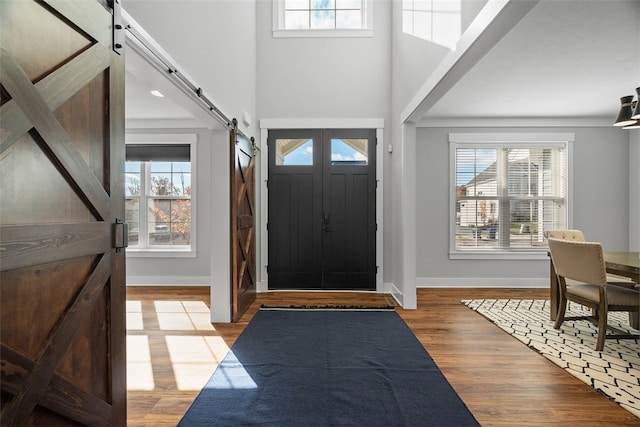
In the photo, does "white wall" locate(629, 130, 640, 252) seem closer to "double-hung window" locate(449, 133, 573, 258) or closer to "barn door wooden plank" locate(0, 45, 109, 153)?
"double-hung window" locate(449, 133, 573, 258)

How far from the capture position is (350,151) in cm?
536

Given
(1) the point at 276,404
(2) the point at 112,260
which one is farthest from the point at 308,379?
(2) the point at 112,260

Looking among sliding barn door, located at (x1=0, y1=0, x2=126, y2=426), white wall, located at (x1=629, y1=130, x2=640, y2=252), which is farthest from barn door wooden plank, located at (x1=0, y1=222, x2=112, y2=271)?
white wall, located at (x1=629, y1=130, x2=640, y2=252)

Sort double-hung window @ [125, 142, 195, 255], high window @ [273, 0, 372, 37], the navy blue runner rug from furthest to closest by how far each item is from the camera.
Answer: double-hung window @ [125, 142, 195, 255] → high window @ [273, 0, 372, 37] → the navy blue runner rug

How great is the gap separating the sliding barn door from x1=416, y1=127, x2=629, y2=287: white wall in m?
4.75

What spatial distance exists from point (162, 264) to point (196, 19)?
157 inches

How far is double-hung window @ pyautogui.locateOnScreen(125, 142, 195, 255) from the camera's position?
5.66m

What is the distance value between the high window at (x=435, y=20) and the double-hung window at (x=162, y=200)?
3.71 m

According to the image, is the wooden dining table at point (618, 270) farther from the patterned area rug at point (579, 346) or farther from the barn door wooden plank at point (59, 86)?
the barn door wooden plank at point (59, 86)

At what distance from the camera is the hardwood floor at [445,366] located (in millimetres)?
2064

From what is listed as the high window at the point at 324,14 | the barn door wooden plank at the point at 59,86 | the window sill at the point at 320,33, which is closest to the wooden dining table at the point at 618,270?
the barn door wooden plank at the point at 59,86

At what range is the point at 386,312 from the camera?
4.14 metres

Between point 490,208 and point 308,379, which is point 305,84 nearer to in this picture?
point 490,208

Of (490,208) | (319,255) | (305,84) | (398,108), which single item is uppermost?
(305,84)
